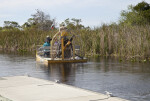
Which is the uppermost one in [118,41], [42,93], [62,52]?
[118,41]

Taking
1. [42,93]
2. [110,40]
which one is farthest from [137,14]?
[42,93]

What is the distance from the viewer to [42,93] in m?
9.42

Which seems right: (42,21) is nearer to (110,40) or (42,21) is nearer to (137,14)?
(137,14)

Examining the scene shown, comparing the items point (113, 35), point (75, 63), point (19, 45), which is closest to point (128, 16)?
point (19, 45)

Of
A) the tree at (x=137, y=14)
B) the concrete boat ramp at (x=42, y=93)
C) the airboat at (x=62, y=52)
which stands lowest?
the concrete boat ramp at (x=42, y=93)

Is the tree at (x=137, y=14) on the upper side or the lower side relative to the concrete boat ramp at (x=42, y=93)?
upper

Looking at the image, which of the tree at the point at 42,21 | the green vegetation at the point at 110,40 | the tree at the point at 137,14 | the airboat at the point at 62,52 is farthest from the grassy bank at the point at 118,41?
the tree at the point at 42,21

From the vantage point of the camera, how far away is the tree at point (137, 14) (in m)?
47.8

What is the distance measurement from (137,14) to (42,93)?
4178cm

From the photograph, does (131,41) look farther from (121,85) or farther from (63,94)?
(63,94)

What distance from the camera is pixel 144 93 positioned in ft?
35.7

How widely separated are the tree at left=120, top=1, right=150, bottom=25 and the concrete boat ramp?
37133 mm

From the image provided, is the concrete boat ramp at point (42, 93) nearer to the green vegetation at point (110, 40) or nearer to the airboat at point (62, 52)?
the airboat at point (62, 52)

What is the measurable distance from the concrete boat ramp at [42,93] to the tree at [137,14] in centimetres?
3713
